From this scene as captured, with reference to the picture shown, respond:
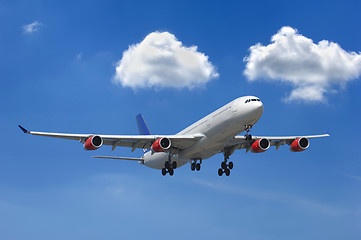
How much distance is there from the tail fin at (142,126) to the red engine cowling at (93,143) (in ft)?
52.8

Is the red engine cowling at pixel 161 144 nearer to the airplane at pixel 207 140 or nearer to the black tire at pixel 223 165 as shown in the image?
the airplane at pixel 207 140

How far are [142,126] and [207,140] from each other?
17.6 m

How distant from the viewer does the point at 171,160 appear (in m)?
46.9

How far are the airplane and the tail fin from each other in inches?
252

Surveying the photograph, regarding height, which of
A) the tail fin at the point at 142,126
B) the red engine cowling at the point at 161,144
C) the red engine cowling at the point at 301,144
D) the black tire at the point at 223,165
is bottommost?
the red engine cowling at the point at 161,144

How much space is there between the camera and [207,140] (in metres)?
41.3

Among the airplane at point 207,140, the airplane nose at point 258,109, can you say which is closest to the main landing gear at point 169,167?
the airplane at point 207,140

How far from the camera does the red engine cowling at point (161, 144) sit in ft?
138

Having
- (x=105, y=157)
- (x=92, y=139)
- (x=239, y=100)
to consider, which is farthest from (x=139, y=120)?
(x=239, y=100)

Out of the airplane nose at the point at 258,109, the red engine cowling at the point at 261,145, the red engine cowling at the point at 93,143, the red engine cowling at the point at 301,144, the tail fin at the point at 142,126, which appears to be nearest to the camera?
the airplane nose at the point at 258,109

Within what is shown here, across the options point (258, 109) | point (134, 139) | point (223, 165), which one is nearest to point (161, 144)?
point (134, 139)

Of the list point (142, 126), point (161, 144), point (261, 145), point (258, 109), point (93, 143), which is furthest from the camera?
point (142, 126)

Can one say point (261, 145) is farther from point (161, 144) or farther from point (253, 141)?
point (161, 144)

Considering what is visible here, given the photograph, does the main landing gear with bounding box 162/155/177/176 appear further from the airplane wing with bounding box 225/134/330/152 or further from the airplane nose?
the airplane nose
